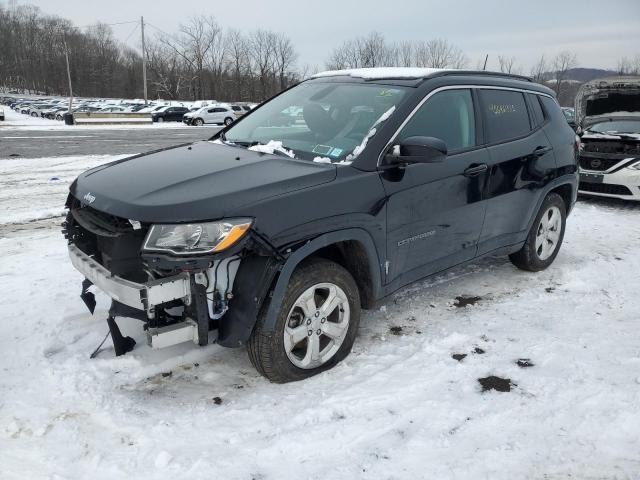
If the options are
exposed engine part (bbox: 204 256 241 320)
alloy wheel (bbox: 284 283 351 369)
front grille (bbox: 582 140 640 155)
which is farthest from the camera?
front grille (bbox: 582 140 640 155)

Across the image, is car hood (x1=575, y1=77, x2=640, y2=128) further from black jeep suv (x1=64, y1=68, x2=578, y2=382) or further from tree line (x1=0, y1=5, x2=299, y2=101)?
tree line (x1=0, y1=5, x2=299, y2=101)

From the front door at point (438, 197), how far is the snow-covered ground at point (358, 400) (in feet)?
1.92

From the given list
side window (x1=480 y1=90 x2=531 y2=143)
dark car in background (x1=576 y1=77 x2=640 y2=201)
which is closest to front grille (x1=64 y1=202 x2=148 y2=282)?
side window (x1=480 y1=90 x2=531 y2=143)

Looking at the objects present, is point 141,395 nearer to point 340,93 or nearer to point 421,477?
point 421,477

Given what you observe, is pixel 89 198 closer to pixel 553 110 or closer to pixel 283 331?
pixel 283 331

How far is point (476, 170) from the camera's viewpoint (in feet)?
12.9

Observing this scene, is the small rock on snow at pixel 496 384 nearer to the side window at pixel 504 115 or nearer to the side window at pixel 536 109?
the side window at pixel 504 115

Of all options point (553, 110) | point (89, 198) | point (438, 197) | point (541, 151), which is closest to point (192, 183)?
point (89, 198)

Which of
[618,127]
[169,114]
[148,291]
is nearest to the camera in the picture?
[148,291]

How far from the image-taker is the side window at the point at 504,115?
4.20m

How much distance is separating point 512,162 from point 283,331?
2.55 meters

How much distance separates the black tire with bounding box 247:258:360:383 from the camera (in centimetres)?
292

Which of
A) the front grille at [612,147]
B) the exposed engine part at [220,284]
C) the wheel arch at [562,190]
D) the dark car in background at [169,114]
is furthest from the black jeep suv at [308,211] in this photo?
the dark car in background at [169,114]

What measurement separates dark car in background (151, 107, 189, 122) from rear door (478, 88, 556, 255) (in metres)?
38.8
